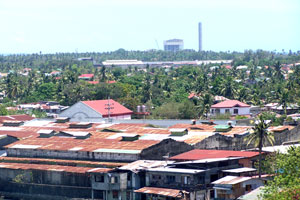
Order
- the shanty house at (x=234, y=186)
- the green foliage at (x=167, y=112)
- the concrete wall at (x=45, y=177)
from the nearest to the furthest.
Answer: the shanty house at (x=234, y=186) → the concrete wall at (x=45, y=177) → the green foliage at (x=167, y=112)

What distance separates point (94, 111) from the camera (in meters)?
97.6

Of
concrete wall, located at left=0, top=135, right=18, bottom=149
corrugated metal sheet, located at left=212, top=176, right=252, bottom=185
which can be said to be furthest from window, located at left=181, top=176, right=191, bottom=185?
concrete wall, located at left=0, top=135, right=18, bottom=149

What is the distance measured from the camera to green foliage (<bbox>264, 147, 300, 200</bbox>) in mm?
39000

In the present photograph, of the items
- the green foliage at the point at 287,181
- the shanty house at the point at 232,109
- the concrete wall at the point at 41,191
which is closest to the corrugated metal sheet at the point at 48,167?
the concrete wall at the point at 41,191

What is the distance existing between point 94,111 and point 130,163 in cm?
3977

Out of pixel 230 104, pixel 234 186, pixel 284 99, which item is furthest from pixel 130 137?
pixel 284 99

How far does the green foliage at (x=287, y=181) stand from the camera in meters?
39.0

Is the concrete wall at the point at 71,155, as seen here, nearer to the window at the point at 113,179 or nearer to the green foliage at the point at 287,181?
the window at the point at 113,179

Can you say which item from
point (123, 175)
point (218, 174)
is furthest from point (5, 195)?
point (218, 174)

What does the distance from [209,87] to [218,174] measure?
81.7m

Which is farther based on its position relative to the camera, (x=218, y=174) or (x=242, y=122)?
(x=242, y=122)

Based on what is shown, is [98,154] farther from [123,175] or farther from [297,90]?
[297,90]

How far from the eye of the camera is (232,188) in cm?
4962

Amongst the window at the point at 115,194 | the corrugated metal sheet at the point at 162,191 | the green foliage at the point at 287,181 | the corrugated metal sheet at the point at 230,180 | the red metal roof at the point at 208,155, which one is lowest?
the window at the point at 115,194
